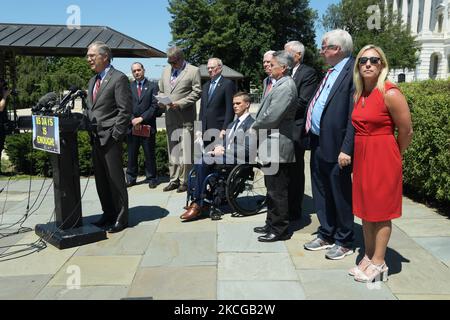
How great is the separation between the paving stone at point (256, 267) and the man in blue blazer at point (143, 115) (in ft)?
11.3

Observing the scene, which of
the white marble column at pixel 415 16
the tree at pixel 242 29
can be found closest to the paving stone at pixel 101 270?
the tree at pixel 242 29

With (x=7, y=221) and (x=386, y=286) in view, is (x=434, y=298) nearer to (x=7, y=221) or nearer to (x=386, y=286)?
(x=386, y=286)

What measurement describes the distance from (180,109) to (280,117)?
274 cm

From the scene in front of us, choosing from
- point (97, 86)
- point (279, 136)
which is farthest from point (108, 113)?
point (279, 136)

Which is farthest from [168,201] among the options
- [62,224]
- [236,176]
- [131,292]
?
[131,292]

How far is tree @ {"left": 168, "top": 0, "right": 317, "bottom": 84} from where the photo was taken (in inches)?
1773

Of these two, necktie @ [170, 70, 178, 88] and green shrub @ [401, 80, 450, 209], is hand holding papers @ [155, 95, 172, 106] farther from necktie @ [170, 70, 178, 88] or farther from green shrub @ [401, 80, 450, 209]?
green shrub @ [401, 80, 450, 209]

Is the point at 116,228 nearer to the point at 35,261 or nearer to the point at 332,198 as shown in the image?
the point at 35,261

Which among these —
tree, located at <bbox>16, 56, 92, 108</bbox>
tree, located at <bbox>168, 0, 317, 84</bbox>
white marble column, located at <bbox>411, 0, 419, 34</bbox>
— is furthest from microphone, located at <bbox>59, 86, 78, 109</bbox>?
white marble column, located at <bbox>411, 0, 419, 34</bbox>

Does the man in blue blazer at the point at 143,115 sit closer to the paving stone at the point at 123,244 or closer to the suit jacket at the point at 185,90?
the suit jacket at the point at 185,90

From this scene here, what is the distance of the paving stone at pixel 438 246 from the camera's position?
4.15 m

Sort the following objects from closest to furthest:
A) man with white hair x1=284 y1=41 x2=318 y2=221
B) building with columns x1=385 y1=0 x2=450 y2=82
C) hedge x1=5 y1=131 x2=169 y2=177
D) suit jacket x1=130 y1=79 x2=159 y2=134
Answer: man with white hair x1=284 y1=41 x2=318 y2=221 → suit jacket x1=130 y1=79 x2=159 y2=134 → hedge x1=5 y1=131 x2=169 y2=177 → building with columns x1=385 y1=0 x2=450 y2=82

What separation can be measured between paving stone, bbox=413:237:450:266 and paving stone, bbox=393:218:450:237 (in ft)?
0.55

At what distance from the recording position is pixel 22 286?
11.9ft
